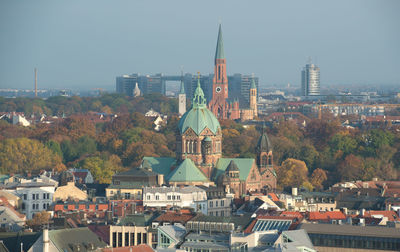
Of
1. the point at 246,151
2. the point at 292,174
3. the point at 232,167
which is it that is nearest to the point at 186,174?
the point at 232,167

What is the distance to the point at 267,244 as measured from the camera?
76750 millimetres

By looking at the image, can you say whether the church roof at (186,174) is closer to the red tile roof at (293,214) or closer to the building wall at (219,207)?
the building wall at (219,207)

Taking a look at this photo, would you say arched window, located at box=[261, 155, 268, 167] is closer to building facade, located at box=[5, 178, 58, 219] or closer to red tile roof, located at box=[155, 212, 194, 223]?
building facade, located at box=[5, 178, 58, 219]

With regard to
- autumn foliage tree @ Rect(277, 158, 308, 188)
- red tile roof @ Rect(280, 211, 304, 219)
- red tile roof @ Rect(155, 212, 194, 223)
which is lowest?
autumn foliage tree @ Rect(277, 158, 308, 188)

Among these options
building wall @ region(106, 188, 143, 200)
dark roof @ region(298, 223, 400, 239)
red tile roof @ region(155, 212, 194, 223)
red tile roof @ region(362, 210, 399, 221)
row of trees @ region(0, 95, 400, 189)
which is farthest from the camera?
row of trees @ region(0, 95, 400, 189)

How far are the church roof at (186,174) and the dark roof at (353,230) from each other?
1681 inches

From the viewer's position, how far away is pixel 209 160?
131000mm

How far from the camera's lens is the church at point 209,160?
128750mm

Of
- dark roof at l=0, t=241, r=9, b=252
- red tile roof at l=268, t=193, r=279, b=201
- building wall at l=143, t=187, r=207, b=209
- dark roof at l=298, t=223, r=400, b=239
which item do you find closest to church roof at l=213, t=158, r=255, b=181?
red tile roof at l=268, t=193, r=279, b=201

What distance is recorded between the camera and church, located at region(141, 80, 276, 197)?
128750mm

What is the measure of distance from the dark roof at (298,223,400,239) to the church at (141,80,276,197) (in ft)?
148

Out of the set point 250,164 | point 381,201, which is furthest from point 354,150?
point 381,201

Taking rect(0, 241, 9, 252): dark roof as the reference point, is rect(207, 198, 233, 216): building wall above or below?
below

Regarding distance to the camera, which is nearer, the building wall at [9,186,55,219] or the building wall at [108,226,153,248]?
the building wall at [108,226,153,248]
